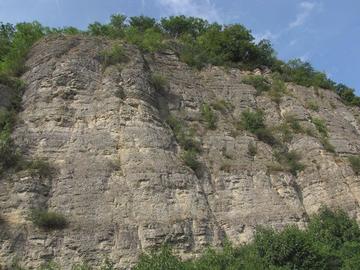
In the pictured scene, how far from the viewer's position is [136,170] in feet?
65.0

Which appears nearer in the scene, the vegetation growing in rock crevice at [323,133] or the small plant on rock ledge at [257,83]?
the vegetation growing in rock crevice at [323,133]

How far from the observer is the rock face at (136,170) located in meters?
17.6

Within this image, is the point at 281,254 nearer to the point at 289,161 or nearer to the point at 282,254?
the point at 282,254

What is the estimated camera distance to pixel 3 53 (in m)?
28.5

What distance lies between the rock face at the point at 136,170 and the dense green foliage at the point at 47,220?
0.23 meters

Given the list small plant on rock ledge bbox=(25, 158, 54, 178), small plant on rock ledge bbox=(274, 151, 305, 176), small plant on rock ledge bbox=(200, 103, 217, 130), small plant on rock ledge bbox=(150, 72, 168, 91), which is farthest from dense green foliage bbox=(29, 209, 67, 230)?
small plant on rock ledge bbox=(274, 151, 305, 176)

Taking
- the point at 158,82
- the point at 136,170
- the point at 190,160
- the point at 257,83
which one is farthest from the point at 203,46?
the point at 136,170

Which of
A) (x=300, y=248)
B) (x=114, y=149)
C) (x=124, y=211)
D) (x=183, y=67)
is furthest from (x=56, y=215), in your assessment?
(x=183, y=67)

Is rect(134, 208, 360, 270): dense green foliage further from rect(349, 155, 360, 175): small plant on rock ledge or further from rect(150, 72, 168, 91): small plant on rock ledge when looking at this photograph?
rect(150, 72, 168, 91): small plant on rock ledge

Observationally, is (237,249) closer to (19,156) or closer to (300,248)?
(300,248)

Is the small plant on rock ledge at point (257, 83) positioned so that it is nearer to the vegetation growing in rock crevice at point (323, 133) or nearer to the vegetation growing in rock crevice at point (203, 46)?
the vegetation growing in rock crevice at point (203, 46)

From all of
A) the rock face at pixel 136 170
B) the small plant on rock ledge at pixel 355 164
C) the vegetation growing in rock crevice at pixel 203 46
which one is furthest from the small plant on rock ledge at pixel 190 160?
the vegetation growing in rock crevice at pixel 203 46

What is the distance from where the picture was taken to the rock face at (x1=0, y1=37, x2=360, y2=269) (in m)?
17.6

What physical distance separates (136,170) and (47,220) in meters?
3.80
